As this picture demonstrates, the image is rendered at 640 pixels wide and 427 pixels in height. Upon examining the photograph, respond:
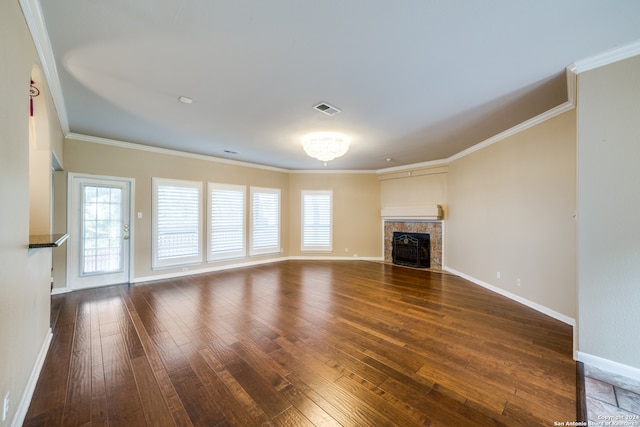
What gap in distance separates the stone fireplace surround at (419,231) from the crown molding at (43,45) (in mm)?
6698

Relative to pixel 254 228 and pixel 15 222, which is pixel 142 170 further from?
pixel 15 222

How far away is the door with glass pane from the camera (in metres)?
4.19

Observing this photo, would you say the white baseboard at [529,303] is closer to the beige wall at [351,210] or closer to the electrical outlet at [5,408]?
the beige wall at [351,210]

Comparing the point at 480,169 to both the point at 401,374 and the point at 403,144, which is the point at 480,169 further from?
the point at 401,374

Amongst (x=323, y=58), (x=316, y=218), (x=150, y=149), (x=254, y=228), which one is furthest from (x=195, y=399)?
(x=316, y=218)

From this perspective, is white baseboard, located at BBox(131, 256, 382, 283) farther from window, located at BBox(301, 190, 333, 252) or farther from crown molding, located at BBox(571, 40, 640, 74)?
crown molding, located at BBox(571, 40, 640, 74)

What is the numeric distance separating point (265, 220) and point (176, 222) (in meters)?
2.21

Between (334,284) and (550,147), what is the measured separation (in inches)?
154

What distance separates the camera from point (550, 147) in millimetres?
3254

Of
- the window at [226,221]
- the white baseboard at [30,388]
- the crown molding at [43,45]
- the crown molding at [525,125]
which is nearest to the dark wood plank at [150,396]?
the white baseboard at [30,388]

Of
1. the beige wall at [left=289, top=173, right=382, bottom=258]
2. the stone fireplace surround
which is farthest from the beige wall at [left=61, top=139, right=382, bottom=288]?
the stone fireplace surround

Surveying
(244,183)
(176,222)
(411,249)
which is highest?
(244,183)

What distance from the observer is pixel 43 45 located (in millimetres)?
1957

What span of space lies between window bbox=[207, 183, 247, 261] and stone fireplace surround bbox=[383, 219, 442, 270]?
4.02m
